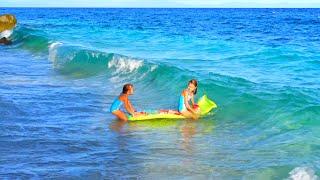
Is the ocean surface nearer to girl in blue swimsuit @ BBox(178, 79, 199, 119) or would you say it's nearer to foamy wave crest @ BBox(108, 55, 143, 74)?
foamy wave crest @ BBox(108, 55, 143, 74)

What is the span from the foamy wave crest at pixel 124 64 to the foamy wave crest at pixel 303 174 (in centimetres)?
1250

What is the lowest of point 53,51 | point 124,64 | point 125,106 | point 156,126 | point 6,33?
point 6,33

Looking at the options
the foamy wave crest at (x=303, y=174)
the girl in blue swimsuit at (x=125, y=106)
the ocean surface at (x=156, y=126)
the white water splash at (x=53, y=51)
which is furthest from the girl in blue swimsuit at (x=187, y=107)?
the white water splash at (x=53, y=51)

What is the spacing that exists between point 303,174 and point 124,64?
553 inches

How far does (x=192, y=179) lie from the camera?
24.0ft

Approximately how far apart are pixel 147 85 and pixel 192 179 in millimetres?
9803

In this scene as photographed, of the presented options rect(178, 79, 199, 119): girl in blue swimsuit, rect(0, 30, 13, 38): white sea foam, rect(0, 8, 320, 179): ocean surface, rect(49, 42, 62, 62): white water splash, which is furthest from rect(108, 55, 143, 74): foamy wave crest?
rect(0, 30, 13, 38): white sea foam

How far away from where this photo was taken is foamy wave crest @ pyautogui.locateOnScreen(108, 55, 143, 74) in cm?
1981

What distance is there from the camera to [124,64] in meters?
20.8

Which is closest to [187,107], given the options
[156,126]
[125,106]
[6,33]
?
[156,126]

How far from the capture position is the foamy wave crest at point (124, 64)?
1981 centimetres

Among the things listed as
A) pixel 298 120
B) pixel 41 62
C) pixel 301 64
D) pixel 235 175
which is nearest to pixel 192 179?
pixel 235 175

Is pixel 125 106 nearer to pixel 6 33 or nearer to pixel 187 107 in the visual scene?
pixel 187 107

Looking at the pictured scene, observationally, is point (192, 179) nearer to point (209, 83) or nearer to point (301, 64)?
point (209, 83)
